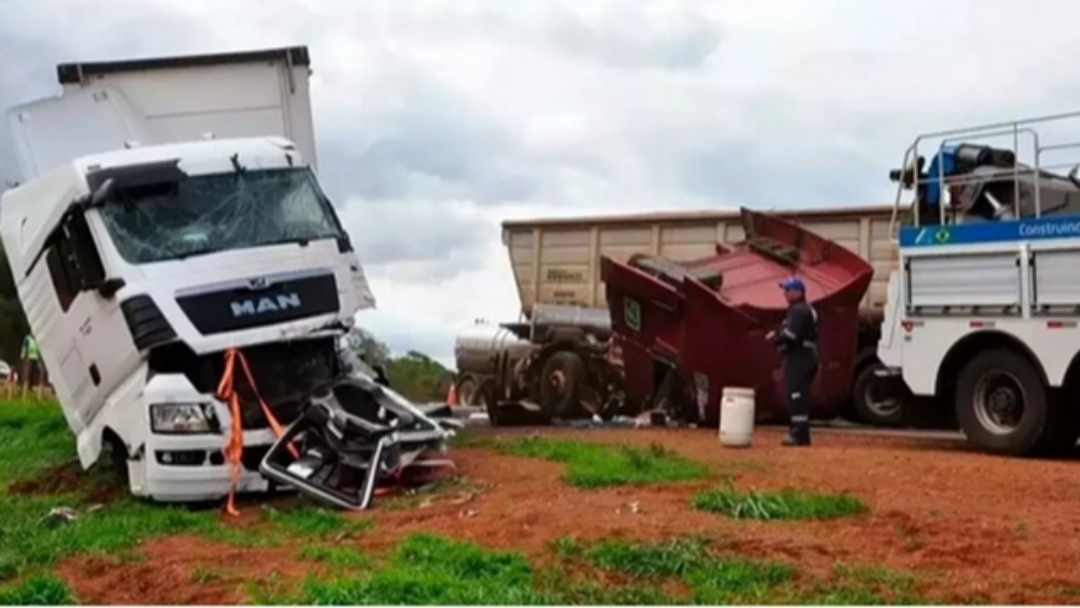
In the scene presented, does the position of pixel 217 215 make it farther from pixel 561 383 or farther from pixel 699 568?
pixel 561 383

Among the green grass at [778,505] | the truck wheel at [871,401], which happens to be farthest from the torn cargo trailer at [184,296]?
the truck wheel at [871,401]

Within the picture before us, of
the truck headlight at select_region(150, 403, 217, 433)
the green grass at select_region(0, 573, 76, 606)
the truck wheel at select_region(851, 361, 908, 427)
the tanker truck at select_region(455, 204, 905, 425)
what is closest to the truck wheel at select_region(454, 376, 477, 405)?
the tanker truck at select_region(455, 204, 905, 425)

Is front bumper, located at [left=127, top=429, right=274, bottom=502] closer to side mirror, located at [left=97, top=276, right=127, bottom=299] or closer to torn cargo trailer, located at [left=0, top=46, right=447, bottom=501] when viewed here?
torn cargo trailer, located at [left=0, top=46, right=447, bottom=501]

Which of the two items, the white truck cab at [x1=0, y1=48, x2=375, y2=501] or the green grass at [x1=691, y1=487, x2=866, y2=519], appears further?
the white truck cab at [x1=0, y1=48, x2=375, y2=501]

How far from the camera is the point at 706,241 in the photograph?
2152cm

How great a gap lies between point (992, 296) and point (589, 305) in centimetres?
882

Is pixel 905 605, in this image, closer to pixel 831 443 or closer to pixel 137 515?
pixel 137 515

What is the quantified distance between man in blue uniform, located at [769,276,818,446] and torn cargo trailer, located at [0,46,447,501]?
179 inches

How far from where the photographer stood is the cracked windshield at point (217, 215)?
1162 cm

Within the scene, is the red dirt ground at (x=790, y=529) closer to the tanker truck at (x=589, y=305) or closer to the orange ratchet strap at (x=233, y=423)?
the orange ratchet strap at (x=233, y=423)

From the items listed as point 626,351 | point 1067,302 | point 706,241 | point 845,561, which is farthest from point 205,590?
point 706,241

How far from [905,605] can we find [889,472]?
5.14 m

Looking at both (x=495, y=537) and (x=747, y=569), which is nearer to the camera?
(x=747, y=569)

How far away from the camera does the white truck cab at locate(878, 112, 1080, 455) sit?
13.6 m
